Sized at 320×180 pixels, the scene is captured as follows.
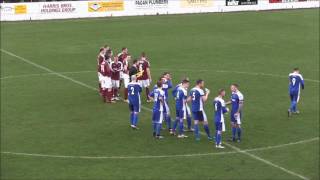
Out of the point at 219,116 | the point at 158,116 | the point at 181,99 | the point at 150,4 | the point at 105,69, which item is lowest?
the point at 158,116

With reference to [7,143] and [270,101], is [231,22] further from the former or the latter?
[7,143]

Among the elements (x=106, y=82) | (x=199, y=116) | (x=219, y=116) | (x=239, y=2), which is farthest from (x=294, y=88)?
(x=239, y=2)

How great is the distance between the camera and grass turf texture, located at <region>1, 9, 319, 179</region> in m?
20.8

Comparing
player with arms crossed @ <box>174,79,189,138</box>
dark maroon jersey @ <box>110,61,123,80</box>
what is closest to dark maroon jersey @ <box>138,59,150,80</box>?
dark maroon jersey @ <box>110,61,123,80</box>

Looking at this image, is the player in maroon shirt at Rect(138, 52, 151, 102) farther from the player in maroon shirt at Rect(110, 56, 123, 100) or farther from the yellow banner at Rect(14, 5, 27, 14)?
the yellow banner at Rect(14, 5, 27, 14)

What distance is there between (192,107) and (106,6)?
40906 mm

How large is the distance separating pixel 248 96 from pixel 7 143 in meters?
12.4

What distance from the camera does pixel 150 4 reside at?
63.8 meters

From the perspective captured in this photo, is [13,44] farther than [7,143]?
Yes

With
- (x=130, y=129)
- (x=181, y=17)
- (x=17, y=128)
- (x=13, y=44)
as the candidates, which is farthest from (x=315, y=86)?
(x=181, y=17)

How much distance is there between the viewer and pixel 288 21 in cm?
5925

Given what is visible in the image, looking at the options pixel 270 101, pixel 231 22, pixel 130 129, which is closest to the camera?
pixel 130 129

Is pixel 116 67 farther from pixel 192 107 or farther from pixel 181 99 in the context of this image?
pixel 192 107

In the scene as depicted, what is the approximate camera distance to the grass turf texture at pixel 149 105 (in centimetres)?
2078
